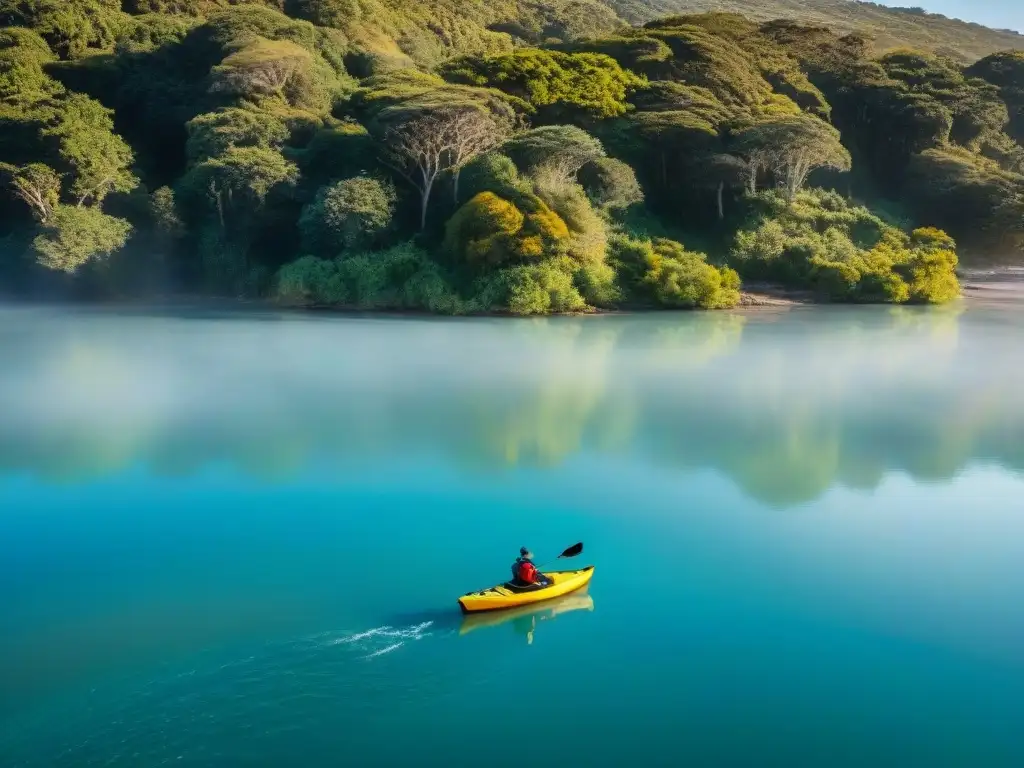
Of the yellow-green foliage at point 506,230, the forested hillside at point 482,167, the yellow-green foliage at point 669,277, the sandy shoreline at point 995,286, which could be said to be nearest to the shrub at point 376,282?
the forested hillside at point 482,167

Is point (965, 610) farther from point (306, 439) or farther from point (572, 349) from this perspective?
point (572, 349)

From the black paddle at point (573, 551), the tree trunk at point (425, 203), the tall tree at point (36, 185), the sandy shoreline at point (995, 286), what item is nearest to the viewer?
the black paddle at point (573, 551)

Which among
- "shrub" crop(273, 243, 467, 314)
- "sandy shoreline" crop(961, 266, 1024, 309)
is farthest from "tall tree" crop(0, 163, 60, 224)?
"sandy shoreline" crop(961, 266, 1024, 309)

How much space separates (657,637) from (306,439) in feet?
24.8

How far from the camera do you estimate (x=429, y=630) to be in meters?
7.44

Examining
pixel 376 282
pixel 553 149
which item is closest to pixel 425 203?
pixel 376 282

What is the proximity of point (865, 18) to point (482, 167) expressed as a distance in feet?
198

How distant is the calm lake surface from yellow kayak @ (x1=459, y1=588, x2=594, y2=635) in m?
0.03

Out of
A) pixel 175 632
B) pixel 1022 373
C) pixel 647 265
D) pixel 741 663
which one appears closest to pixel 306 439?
pixel 175 632

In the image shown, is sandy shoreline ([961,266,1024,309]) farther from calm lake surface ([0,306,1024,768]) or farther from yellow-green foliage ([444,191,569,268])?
calm lake surface ([0,306,1024,768])

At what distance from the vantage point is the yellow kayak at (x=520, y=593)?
24.9 ft

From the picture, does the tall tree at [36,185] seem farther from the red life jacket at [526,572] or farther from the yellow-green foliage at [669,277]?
the red life jacket at [526,572]

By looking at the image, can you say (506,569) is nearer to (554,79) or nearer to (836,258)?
(836,258)

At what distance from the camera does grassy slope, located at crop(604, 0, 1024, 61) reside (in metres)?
71.9
